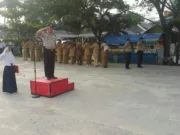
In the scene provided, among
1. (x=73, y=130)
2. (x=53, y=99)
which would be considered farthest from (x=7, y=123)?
(x=53, y=99)

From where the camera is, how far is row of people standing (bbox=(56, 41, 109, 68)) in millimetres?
12184

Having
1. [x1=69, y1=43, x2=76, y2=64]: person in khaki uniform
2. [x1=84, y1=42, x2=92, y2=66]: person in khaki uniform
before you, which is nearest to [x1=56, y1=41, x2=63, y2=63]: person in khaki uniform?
[x1=69, y1=43, x2=76, y2=64]: person in khaki uniform

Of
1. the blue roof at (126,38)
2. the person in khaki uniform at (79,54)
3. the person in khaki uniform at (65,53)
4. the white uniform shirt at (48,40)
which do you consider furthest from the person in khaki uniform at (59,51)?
the white uniform shirt at (48,40)

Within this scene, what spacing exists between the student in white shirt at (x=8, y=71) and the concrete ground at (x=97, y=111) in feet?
0.74

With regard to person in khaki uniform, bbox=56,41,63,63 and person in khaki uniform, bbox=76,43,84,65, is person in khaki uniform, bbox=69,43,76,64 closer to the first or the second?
person in khaki uniform, bbox=76,43,84,65

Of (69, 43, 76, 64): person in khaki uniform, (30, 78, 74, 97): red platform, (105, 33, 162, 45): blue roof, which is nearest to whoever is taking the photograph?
(30, 78, 74, 97): red platform

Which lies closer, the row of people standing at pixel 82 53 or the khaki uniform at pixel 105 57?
the khaki uniform at pixel 105 57

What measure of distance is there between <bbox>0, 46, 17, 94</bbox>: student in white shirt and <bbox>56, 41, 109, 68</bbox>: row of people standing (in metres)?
6.22

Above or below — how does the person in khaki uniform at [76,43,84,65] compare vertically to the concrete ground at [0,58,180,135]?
above

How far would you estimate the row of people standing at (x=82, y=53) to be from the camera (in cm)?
1218

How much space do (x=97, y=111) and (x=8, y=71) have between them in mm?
3051

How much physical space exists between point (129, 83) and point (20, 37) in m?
17.9

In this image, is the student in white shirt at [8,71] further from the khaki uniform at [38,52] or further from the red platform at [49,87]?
the khaki uniform at [38,52]

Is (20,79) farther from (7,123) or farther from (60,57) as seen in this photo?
(60,57)
